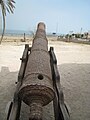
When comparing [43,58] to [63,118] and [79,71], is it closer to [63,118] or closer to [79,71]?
[63,118]

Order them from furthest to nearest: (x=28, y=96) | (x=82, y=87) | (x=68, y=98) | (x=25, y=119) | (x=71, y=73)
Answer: (x=71, y=73) → (x=82, y=87) → (x=68, y=98) → (x=25, y=119) → (x=28, y=96)

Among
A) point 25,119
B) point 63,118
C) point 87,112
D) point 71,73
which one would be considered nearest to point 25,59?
point 25,119

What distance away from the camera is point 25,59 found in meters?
5.66

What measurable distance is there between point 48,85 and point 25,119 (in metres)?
1.78

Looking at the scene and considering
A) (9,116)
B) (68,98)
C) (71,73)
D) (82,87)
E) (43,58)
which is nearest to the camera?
(9,116)

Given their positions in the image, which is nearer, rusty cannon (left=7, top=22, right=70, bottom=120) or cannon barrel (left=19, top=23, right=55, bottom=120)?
cannon barrel (left=19, top=23, right=55, bottom=120)

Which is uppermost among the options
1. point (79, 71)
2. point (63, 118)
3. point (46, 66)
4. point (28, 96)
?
point (46, 66)

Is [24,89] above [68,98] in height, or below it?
above

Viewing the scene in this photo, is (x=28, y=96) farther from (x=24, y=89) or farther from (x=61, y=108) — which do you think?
(x=61, y=108)

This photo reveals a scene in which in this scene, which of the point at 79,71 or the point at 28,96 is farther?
the point at 79,71

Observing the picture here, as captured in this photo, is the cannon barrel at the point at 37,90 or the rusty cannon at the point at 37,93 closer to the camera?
the cannon barrel at the point at 37,90

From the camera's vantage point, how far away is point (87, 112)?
5.54m

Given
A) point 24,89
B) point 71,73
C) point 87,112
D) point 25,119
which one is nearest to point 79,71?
point 71,73

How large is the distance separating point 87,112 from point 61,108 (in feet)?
5.99
